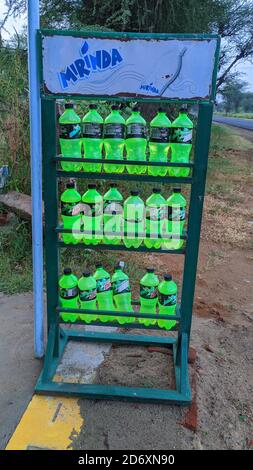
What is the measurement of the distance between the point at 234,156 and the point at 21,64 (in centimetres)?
915

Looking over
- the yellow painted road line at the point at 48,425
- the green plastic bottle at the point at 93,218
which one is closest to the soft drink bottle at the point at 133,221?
the green plastic bottle at the point at 93,218

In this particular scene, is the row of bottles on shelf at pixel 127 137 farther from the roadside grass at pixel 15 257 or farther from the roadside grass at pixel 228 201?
the roadside grass at pixel 228 201

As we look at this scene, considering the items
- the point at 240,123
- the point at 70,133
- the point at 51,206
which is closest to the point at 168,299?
the point at 51,206

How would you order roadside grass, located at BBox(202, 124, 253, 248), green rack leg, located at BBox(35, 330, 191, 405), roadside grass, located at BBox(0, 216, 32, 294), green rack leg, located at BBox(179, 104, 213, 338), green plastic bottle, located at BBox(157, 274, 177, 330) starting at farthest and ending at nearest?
roadside grass, located at BBox(202, 124, 253, 248)
roadside grass, located at BBox(0, 216, 32, 294)
green plastic bottle, located at BBox(157, 274, 177, 330)
green rack leg, located at BBox(35, 330, 191, 405)
green rack leg, located at BBox(179, 104, 213, 338)

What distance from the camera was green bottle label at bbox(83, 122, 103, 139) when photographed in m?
2.22

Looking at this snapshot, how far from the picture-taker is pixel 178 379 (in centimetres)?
250

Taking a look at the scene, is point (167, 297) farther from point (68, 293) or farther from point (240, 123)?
point (240, 123)

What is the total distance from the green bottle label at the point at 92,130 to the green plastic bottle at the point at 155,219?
1.51 ft

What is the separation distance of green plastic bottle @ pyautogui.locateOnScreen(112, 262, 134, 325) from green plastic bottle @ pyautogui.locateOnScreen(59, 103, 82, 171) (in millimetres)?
746

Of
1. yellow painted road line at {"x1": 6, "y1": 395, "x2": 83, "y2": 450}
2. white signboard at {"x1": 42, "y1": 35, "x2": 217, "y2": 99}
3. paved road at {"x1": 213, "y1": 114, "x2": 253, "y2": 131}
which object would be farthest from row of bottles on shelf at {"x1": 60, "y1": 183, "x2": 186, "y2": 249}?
paved road at {"x1": 213, "y1": 114, "x2": 253, "y2": 131}

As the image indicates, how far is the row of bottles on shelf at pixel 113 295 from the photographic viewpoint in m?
2.51

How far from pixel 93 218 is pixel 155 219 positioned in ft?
1.20

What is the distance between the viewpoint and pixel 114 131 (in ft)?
7.27

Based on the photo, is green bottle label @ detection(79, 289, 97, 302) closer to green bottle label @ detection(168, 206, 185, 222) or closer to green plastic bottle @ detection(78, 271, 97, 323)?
green plastic bottle @ detection(78, 271, 97, 323)
